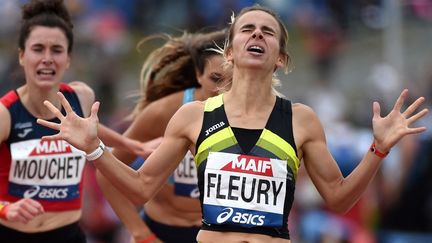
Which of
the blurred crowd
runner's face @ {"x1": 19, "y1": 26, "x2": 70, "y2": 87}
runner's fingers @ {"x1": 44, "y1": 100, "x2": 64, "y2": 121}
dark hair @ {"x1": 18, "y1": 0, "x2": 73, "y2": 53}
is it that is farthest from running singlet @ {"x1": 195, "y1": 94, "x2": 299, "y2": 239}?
the blurred crowd

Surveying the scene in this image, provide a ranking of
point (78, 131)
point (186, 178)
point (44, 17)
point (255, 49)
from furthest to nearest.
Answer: point (186, 178) → point (44, 17) → point (255, 49) → point (78, 131)

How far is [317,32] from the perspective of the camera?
14.2 metres

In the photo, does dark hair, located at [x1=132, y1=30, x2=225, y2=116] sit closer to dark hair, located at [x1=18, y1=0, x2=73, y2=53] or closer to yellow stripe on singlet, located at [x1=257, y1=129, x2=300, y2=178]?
dark hair, located at [x1=18, y1=0, x2=73, y2=53]

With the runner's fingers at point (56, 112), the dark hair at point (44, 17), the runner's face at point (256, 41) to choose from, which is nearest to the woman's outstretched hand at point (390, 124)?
the runner's face at point (256, 41)

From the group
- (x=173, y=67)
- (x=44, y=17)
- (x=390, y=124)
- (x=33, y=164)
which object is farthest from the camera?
(x=173, y=67)

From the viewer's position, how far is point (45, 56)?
6.07m

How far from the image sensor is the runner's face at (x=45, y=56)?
6.07 metres

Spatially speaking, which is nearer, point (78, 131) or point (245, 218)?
point (78, 131)

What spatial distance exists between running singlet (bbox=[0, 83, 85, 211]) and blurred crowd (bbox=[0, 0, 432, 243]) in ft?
14.6

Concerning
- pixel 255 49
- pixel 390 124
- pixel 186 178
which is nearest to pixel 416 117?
pixel 390 124

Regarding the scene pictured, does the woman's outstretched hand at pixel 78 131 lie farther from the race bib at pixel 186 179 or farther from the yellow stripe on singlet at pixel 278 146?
the race bib at pixel 186 179

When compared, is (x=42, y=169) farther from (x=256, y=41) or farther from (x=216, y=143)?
(x=256, y=41)

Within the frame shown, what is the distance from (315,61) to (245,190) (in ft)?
31.9

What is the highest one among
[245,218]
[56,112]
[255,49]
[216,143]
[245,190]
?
[255,49]
